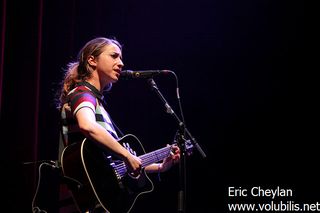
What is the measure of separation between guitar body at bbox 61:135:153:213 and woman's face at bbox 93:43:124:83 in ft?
1.95

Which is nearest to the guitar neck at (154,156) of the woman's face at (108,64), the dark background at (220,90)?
the woman's face at (108,64)

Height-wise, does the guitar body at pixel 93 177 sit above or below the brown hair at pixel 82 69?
below

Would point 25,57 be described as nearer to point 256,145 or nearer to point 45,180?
point 45,180

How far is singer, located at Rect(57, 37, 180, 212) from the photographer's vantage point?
2.14 meters

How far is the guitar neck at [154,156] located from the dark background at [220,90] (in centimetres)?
130

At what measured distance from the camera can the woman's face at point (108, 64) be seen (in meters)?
2.67

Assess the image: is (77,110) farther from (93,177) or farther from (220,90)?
(220,90)

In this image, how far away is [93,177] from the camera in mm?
2150

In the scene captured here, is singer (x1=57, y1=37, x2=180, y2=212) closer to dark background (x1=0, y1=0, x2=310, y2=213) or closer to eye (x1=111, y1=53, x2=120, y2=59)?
eye (x1=111, y1=53, x2=120, y2=59)

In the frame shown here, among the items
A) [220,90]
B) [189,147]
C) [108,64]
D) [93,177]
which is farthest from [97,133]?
[220,90]

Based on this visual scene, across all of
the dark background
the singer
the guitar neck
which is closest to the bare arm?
the singer

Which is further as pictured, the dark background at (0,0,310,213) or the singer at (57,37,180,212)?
the dark background at (0,0,310,213)

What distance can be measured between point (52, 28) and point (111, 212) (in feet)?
6.79

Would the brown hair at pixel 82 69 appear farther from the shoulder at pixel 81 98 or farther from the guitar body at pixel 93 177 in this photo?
the guitar body at pixel 93 177
